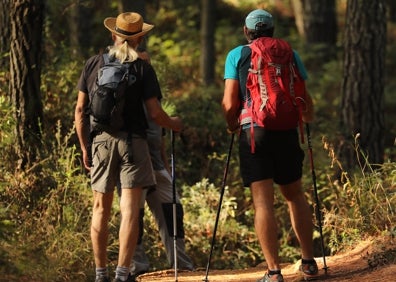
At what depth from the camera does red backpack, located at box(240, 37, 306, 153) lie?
725cm

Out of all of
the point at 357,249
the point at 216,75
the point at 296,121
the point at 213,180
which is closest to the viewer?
the point at 296,121

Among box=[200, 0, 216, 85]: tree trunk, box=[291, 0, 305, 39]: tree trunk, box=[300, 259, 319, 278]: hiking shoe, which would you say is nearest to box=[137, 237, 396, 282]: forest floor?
box=[300, 259, 319, 278]: hiking shoe

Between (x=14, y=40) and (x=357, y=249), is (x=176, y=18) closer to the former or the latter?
(x=14, y=40)

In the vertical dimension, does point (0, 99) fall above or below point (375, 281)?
above

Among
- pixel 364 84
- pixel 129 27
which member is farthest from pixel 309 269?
pixel 364 84

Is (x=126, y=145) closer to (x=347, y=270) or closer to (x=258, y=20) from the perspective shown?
(x=258, y=20)

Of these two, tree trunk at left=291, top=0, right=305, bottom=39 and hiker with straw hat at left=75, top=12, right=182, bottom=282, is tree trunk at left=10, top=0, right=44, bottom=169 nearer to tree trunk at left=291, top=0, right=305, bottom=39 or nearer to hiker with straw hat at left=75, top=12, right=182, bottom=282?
hiker with straw hat at left=75, top=12, right=182, bottom=282

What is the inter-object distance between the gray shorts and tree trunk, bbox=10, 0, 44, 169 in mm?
2857

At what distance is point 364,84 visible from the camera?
1245 centimetres

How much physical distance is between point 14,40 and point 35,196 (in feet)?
5.95

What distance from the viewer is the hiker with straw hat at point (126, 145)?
7281mm

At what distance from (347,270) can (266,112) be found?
183 centimetres

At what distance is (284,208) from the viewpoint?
11.5 m

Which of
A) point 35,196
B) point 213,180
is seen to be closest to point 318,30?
point 213,180
